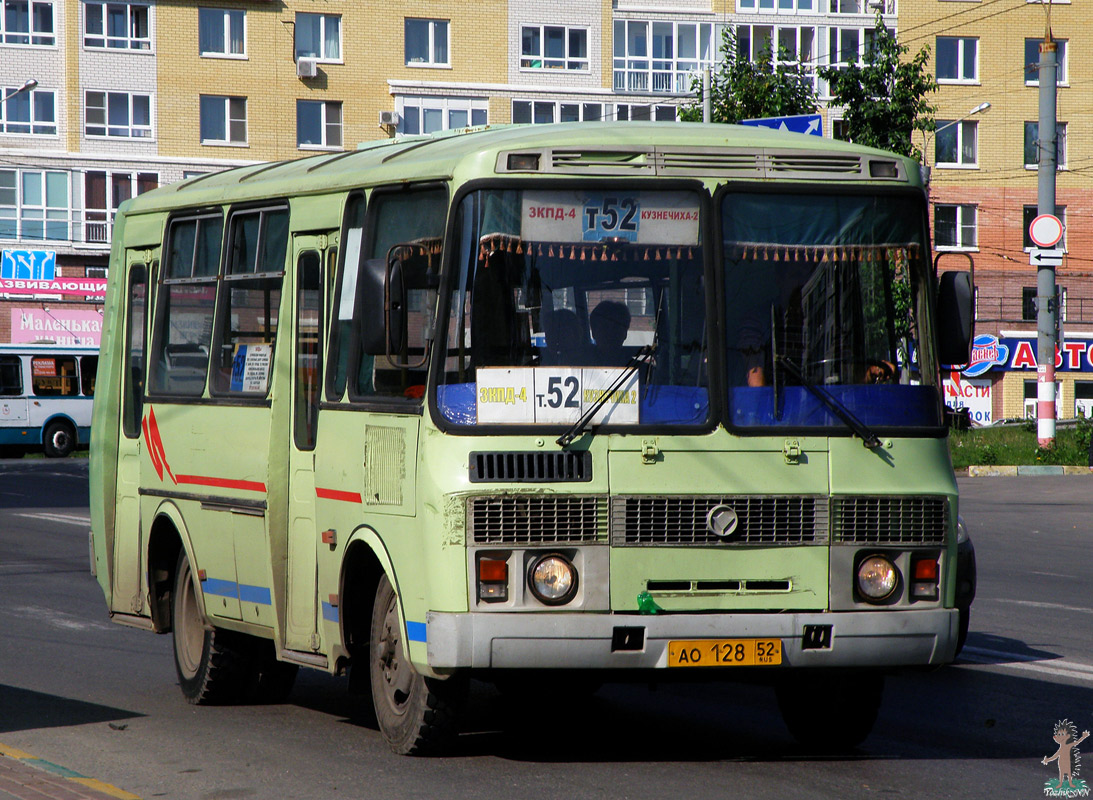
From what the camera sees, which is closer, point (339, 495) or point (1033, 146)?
point (339, 495)

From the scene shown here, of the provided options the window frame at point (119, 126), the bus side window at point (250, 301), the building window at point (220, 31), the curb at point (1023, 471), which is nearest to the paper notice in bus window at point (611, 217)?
the bus side window at point (250, 301)

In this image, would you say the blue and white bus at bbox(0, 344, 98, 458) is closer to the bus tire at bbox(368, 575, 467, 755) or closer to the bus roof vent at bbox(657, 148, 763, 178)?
the bus tire at bbox(368, 575, 467, 755)

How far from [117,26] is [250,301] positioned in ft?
165

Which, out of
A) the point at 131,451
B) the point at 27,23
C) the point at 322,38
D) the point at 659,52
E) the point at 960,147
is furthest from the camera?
the point at 960,147

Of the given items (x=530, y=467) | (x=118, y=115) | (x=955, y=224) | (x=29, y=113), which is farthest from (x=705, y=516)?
(x=955, y=224)

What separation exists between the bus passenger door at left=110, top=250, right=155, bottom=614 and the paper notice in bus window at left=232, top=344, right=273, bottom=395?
1333 mm

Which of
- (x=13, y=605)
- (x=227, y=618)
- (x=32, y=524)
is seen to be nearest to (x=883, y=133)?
(x=32, y=524)

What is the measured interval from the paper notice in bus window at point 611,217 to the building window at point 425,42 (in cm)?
5265

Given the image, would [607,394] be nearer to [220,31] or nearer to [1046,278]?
[1046,278]

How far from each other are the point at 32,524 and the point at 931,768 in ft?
56.0

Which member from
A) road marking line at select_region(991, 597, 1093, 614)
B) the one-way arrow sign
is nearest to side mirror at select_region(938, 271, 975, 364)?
road marking line at select_region(991, 597, 1093, 614)

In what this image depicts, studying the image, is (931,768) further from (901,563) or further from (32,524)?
(32,524)

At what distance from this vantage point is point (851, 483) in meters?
6.91

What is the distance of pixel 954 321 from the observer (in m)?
7.26
